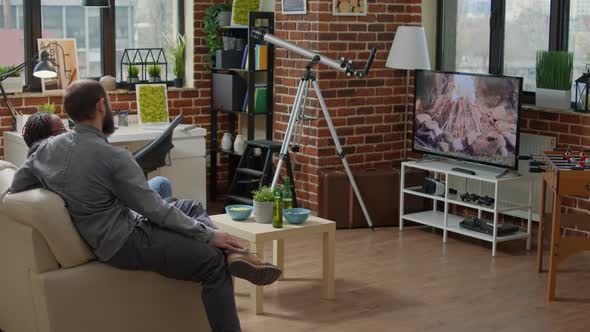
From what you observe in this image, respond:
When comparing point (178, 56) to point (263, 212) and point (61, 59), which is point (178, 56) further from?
point (263, 212)

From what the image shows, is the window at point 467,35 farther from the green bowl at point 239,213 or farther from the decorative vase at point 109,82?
the green bowl at point 239,213

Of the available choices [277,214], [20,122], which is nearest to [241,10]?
[20,122]

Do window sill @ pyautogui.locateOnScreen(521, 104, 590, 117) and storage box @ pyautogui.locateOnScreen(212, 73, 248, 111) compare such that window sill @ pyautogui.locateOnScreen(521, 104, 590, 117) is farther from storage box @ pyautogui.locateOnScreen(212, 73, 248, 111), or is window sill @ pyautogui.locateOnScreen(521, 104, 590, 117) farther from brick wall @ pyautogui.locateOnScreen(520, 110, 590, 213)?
storage box @ pyautogui.locateOnScreen(212, 73, 248, 111)

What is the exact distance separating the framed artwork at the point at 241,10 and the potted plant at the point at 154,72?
0.72 meters

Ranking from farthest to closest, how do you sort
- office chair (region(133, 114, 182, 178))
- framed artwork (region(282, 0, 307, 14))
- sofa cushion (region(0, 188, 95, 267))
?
framed artwork (region(282, 0, 307, 14)) → office chair (region(133, 114, 182, 178)) → sofa cushion (region(0, 188, 95, 267))

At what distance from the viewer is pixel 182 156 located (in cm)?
691

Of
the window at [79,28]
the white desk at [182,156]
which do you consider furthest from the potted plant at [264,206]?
the window at [79,28]

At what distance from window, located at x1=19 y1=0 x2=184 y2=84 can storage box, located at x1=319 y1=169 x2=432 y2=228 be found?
6.28 ft

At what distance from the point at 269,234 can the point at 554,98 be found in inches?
103

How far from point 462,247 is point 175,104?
8.85ft

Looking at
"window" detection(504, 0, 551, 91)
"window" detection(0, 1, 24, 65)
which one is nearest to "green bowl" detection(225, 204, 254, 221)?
"window" detection(504, 0, 551, 91)

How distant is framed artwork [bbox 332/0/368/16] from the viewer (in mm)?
6832

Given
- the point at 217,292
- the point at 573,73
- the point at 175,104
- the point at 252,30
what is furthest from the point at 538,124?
the point at 217,292

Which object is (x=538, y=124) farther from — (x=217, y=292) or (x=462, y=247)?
(x=217, y=292)
